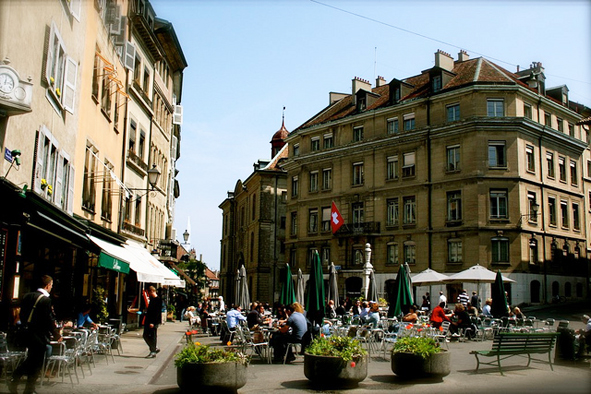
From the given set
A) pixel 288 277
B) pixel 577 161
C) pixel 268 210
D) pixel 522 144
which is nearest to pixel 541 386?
pixel 288 277

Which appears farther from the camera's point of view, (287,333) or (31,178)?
(287,333)

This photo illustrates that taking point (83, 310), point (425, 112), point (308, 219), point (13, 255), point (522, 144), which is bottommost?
point (83, 310)

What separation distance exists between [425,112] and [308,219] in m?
13.5

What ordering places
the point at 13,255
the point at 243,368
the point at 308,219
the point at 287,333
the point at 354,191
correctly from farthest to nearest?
the point at 308,219 < the point at 354,191 < the point at 287,333 < the point at 13,255 < the point at 243,368

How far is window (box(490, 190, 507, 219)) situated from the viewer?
38.4 m

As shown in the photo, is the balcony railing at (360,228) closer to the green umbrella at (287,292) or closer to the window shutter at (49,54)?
the green umbrella at (287,292)

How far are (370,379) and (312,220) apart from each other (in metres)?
38.2

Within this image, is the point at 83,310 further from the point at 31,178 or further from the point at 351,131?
A: the point at 351,131

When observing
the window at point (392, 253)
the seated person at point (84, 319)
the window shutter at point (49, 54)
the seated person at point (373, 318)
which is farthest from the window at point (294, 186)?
the window shutter at point (49, 54)

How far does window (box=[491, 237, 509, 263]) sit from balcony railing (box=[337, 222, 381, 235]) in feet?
28.7

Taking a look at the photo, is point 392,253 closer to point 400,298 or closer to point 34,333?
point 400,298

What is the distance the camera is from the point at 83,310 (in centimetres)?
1398

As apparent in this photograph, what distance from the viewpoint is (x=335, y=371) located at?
9891 mm

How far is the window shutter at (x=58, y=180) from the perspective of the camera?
1450cm
